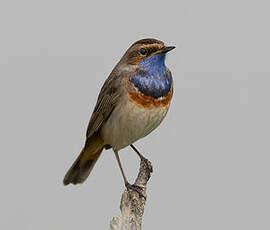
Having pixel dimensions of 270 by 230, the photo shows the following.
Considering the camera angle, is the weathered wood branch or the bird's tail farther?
the bird's tail

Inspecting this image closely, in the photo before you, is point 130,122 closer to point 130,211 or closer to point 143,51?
point 143,51

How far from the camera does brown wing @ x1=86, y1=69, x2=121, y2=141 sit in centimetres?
770

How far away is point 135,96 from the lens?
756 cm

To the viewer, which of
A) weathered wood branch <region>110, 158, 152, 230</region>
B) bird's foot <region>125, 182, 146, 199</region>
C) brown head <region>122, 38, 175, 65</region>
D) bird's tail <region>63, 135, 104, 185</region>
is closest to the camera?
weathered wood branch <region>110, 158, 152, 230</region>

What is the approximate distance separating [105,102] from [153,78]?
602mm

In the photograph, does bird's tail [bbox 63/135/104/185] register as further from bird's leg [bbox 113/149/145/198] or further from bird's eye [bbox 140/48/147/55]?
bird's eye [bbox 140/48/147/55]

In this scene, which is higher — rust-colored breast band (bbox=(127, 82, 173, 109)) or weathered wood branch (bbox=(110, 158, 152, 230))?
rust-colored breast band (bbox=(127, 82, 173, 109))

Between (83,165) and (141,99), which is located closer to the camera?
(141,99)

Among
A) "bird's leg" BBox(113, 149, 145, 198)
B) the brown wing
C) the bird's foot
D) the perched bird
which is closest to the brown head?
the perched bird

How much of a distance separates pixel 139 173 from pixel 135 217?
38.4 inches

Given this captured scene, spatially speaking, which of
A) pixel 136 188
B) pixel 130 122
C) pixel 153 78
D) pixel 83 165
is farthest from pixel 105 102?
pixel 83 165

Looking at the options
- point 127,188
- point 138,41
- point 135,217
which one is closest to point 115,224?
point 135,217

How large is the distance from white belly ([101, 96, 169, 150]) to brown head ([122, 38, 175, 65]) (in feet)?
1.62

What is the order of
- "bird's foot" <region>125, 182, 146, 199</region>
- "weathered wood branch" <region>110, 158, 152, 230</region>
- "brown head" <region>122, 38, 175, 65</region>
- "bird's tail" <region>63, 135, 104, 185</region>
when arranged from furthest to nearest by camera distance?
1. "bird's tail" <region>63, 135, 104, 185</region>
2. "brown head" <region>122, 38, 175, 65</region>
3. "bird's foot" <region>125, 182, 146, 199</region>
4. "weathered wood branch" <region>110, 158, 152, 230</region>
